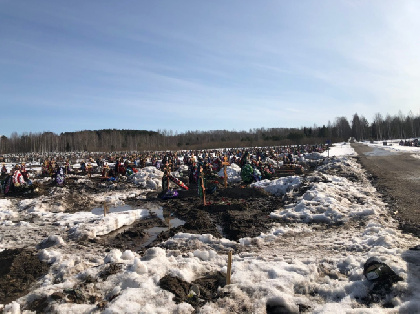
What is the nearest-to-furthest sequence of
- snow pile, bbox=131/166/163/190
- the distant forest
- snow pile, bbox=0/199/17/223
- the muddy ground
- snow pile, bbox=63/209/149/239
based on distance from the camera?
the muddy ground, snow pile, bbox=63/209/149/239, snow pile, bbox=0/199/17/223, snow pile, bbox=131/166/163/190, the distant forest

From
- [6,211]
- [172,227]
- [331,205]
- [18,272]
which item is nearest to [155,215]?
[172,227]

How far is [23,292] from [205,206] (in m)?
7.64

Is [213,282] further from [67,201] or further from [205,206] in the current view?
[67,201]

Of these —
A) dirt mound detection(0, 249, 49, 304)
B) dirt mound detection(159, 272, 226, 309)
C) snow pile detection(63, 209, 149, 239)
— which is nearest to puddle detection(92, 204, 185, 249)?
snow pile detection(63, 209, 149, 239)

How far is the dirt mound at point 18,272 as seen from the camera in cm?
497

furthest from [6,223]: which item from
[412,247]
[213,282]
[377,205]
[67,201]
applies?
[377,205]

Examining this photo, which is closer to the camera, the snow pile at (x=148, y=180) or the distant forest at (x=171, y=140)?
the snow pile at (x=148, y=180)

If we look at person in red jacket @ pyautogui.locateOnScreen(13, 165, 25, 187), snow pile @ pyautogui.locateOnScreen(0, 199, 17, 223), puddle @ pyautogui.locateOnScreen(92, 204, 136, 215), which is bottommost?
puddle @ pyautogui.locateOnScreen(92, 204, 136, 215)

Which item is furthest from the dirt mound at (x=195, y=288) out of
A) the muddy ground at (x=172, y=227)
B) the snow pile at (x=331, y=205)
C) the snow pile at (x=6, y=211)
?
the snow pile at (x=6, y=211)

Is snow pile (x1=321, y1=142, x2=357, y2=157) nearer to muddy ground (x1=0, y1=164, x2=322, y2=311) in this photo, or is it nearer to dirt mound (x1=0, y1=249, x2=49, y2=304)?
muddy ground (x1=0, y1=164, x2=322, y2=311)

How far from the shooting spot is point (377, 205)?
10.2 m

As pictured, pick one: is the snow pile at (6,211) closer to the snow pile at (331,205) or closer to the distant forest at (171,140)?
the snow pile at (331,205)

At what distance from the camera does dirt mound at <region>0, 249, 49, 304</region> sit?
4973 mm

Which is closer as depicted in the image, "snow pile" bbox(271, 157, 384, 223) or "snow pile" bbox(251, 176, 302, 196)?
"snow pile" bbox(271, 157, 384, 223)
